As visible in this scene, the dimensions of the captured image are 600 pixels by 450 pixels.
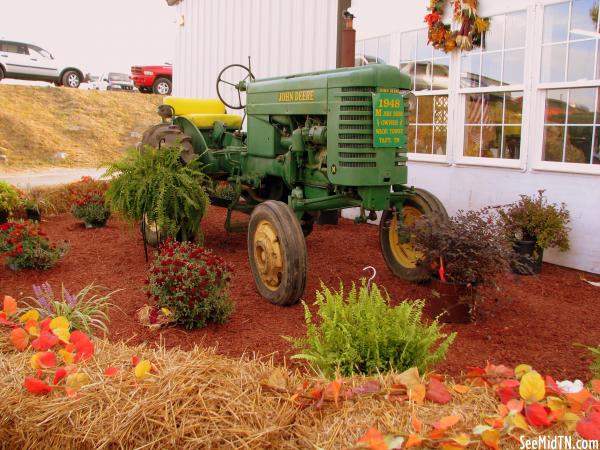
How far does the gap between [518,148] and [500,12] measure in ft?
4.53

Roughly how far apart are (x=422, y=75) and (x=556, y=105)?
1.93 metres

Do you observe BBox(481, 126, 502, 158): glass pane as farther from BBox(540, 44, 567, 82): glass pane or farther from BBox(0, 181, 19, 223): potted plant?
BBox(0, 181, 19, 223): potted plant

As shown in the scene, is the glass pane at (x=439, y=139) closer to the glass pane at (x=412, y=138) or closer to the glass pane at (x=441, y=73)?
the glass pane at (x=412, y=138)

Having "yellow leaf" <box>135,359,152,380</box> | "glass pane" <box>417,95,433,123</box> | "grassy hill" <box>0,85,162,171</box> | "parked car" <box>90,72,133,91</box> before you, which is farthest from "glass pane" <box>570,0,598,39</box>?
"parked car" <box>90,72,133,91</box>

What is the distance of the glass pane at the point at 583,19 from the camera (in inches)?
215

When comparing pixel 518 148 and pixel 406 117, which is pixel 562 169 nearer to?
pixel 518 148

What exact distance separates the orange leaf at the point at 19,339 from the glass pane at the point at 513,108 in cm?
508

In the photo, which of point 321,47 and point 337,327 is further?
point 321,47

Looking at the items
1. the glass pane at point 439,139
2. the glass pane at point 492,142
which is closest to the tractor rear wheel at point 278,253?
the glass pane at point 492,142

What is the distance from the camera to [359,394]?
212 centimetres

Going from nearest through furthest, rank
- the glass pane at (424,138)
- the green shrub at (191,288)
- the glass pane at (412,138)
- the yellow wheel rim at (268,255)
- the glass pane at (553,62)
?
the green shrub at (191,288)
the yellow wheel rim at (268,255)
the glass pane at (553,62)
the glass pane at (424,138)
the glass pane at (412,138)

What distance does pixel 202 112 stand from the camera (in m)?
7.33

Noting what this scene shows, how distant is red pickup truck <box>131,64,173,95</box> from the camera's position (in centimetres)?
2403

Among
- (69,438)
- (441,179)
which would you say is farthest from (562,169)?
(69,438)
